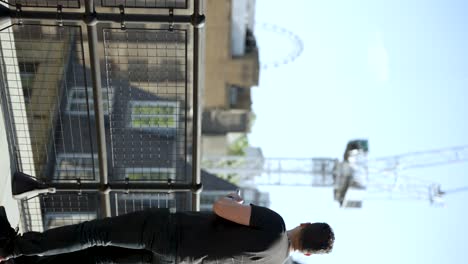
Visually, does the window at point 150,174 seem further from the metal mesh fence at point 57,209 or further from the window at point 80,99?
the window at point 80,99

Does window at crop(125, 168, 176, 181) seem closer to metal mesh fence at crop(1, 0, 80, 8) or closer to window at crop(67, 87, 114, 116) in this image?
window at crop(67, 87, 114, 116)

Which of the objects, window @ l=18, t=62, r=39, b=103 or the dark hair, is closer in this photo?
→ the dark hair

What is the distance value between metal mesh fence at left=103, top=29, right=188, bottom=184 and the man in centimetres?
141

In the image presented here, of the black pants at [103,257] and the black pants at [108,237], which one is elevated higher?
the black pants at [108,237]

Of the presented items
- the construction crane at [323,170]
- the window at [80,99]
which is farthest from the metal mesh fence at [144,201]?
the construction crane at [323,170]

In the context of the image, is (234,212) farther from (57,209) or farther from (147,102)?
(57,209)

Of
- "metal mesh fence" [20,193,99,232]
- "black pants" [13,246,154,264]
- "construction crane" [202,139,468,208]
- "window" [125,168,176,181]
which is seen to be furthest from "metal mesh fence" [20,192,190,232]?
"construction crane" [202,139,468,208]

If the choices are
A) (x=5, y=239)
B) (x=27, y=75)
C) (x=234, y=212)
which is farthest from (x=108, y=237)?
(x=27, y=75)

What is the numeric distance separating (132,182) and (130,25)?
164cm

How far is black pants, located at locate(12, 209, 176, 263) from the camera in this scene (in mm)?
4195

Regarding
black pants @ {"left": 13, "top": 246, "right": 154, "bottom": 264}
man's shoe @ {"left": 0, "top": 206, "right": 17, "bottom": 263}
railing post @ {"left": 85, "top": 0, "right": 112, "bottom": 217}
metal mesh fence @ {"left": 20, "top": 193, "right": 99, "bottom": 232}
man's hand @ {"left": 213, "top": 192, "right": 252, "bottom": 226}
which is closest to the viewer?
man's shoe @ {"left": 0, "top": 206, "right": 17, "bottom": 263}

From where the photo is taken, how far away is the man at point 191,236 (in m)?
4.23

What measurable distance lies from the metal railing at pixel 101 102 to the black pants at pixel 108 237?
3.84 ft

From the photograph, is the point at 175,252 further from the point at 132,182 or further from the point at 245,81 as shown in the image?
the point at 245,81
